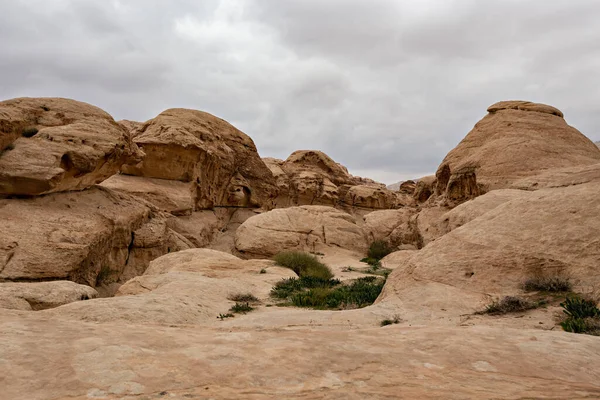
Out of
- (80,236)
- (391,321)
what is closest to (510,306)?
(391,321)

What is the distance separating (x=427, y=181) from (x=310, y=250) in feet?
41.2

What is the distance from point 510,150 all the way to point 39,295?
61.4ft

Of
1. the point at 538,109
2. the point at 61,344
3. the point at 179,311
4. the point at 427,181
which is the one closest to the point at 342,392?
the point at 61,344

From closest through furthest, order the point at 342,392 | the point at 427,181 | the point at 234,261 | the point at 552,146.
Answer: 1. the point at 342,392
2. the point at 234,261
3. the point at 552,146
4. the point at 427,181

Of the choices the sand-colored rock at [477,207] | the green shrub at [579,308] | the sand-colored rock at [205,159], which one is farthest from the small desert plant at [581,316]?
the sand-colored rock at [205,159]

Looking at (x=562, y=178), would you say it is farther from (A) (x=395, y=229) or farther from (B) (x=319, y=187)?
(B) (x=319, y=187)

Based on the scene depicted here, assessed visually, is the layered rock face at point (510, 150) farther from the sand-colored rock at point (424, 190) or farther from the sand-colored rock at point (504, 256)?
the sand-colored rock at point (504, 256)

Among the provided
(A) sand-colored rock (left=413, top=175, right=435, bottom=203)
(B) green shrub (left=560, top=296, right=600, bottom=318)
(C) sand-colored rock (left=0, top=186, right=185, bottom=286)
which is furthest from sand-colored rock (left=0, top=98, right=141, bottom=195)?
(A) sand-colored rock (left=413, top=175, right=435, bottom=203)

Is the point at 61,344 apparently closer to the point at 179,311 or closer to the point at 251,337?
the point at 251,337

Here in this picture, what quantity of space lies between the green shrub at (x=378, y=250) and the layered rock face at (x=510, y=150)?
452 cm

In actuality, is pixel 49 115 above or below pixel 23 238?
above

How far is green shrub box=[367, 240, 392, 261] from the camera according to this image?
74.6 ft

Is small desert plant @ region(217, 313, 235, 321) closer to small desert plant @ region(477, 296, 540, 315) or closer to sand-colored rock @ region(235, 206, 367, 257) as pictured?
small desert plant @ region(477, 296, 540, 315)

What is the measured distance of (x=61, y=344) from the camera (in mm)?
3293
